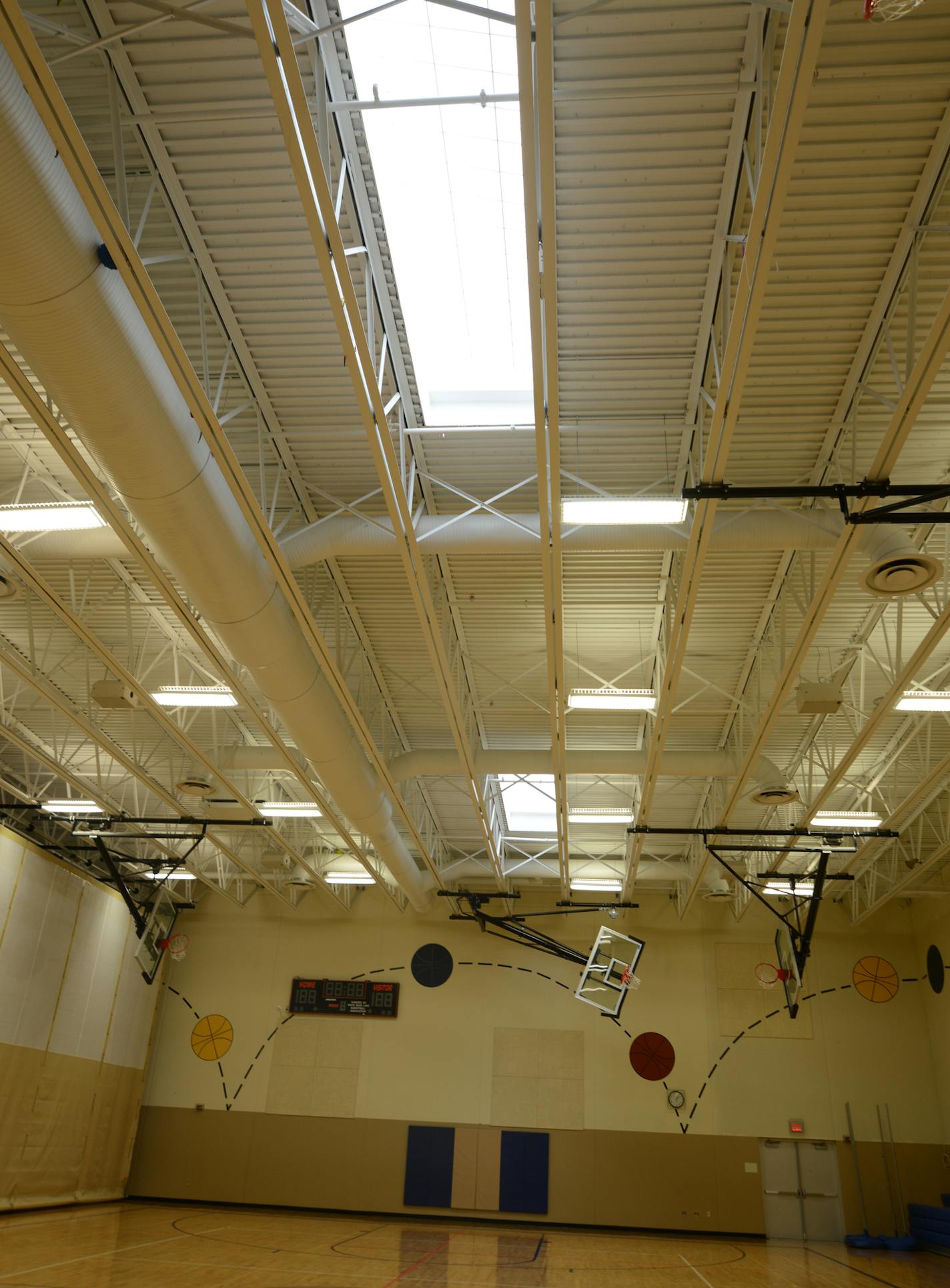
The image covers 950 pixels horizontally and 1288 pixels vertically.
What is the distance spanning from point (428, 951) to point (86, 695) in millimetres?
16289

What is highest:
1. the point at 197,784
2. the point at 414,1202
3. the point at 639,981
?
the point at 197,784

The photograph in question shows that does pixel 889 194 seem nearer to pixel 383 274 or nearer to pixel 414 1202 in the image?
pixel 383 274

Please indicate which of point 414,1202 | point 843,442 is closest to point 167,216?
point 843,442

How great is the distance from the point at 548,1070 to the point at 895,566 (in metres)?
23.5

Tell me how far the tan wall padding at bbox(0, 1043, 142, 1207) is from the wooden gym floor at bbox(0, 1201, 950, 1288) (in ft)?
2.37

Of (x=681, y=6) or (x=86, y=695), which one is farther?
(x=86, y=695)

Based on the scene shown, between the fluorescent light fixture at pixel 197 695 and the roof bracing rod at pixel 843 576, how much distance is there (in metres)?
9.14

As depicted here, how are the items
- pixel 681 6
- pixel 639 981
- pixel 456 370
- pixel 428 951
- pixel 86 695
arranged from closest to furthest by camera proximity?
pixel 681 6, pixel 456 370, pixel 86 695, pixel 639 981, pixel 428 951

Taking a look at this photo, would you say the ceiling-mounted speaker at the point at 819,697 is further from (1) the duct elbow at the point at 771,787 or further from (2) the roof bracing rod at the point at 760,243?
(1) the duct elbow at the point at 771,787

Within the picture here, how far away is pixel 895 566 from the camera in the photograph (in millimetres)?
11438

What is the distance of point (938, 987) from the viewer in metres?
28.7

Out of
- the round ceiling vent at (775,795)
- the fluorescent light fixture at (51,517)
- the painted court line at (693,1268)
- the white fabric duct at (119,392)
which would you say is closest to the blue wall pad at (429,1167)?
the painted court line at (693,1268)

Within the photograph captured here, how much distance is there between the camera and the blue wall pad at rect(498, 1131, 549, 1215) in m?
28.3

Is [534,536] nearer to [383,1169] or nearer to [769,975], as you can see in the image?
[769,975]
